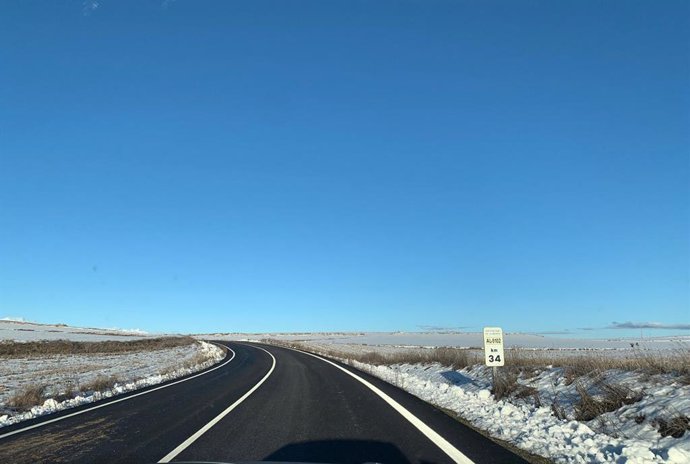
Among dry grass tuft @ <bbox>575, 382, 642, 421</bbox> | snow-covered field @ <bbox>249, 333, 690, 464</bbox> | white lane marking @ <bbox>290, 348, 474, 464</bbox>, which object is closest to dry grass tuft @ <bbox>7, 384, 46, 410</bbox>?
white lane marking @ <bbox>290, 348, 474, 464</bbox>

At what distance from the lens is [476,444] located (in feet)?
24.2

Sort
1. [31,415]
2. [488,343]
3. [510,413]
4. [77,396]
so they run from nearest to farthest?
[510,413] < [31,415] < [488,343] < [77,396]

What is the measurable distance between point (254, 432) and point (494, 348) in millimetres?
6325

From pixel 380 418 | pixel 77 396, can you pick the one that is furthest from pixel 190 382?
pixel 380 418

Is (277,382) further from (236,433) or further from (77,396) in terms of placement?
(236,433)

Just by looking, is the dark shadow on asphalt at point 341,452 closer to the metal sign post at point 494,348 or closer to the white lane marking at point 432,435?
the white lane marking at point 432,435

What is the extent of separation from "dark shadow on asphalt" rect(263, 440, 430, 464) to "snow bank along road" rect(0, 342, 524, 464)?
1 cm

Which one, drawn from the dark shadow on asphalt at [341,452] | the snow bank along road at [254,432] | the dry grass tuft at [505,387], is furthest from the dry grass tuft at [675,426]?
the dry grass tuft at [505,387]

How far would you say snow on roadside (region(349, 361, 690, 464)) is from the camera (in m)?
6.16

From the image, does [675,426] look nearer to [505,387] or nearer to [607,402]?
[607,402]

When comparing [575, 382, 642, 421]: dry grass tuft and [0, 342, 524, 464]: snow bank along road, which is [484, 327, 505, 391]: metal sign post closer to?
[0, 342, 524, 464]: snow bank along road

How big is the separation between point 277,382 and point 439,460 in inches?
514

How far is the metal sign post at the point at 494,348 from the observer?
12.2m

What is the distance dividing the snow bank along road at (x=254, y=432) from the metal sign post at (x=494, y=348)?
6.29ft
